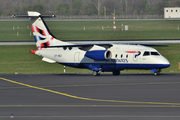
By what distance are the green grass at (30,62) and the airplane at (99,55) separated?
467cm

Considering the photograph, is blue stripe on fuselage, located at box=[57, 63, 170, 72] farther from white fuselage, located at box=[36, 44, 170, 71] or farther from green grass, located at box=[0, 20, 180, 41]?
green grass, located at box=[0, 20, 180, 41]

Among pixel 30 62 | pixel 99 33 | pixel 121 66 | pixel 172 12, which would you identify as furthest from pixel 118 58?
pixel 172 12

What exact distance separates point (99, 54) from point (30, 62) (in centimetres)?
1733

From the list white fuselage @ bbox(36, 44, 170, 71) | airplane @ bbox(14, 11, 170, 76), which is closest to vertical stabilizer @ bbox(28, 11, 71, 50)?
airplane @ bbox(14, 11, 170, 76)

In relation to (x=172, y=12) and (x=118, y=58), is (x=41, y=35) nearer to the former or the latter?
(x=118, y=58)

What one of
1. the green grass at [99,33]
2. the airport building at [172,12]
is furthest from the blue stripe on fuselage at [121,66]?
the airport building at [172,12]

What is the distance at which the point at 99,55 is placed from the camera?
34.2 m

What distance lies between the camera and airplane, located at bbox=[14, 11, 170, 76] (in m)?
33.6

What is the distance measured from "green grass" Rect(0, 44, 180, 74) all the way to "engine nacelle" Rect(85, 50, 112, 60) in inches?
258

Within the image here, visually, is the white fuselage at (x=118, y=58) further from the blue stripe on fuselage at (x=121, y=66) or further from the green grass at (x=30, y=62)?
the green grass at (x=30, y=62)
